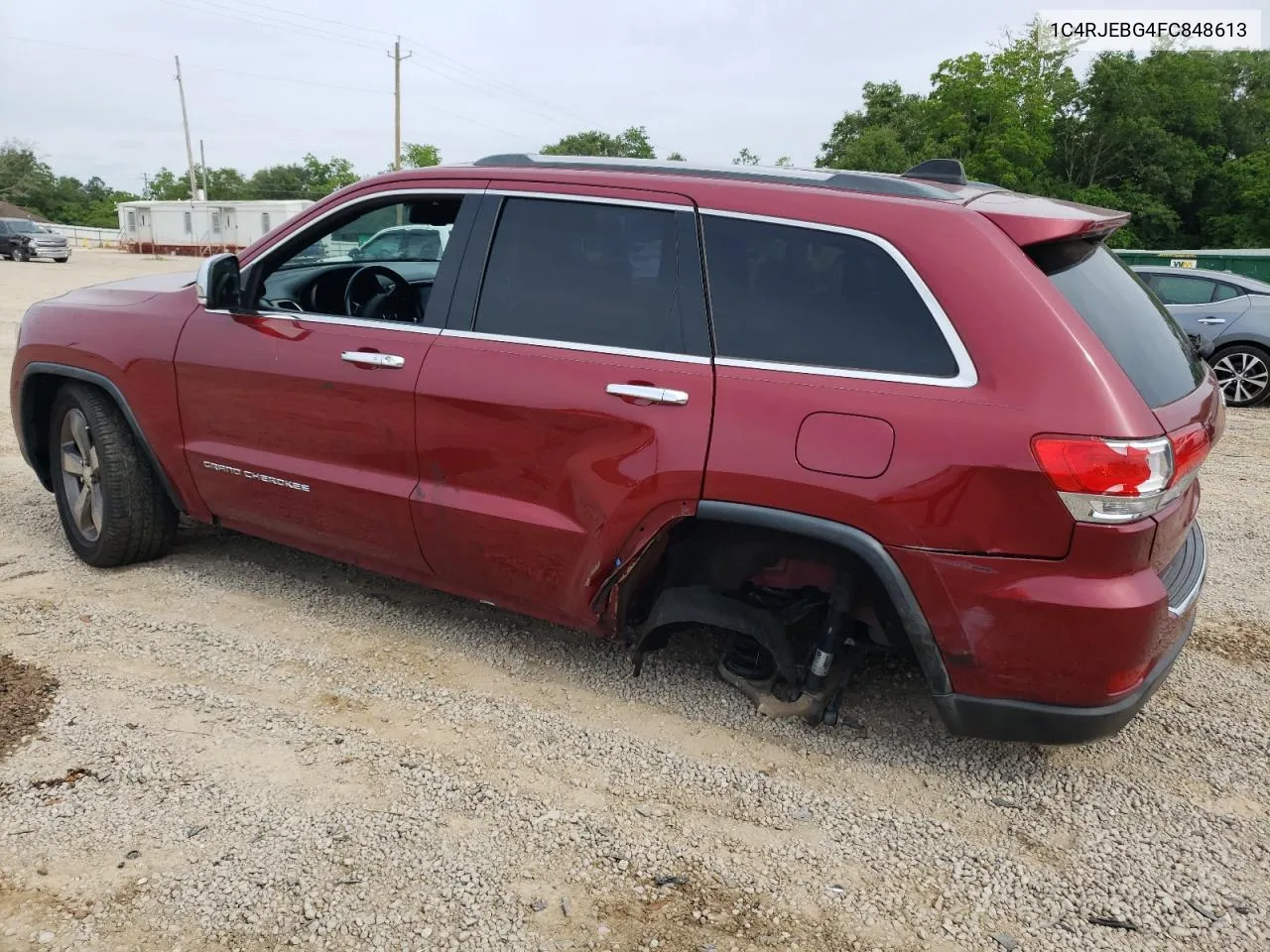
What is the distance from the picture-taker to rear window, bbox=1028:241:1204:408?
2600mm

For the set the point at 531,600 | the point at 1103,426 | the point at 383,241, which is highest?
the point at 383,241

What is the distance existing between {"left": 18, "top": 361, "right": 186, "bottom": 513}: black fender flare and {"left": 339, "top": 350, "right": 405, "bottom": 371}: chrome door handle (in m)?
1.22

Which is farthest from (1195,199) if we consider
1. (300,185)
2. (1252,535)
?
(300,185)

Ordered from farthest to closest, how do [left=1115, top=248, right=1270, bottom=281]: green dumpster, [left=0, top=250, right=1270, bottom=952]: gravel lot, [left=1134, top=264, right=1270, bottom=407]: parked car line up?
[left=1115, top=248, right=1270, bottom=281]: green dumpster, [left=1134, top=264, right=1270, bottom=407]: parked car, [left=0, top=250, right=1270, bottom=952]: gravel lot

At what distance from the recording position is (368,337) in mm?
3418

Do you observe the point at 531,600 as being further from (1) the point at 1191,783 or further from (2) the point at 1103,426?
(1) the point at 1191,783

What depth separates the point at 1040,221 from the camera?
8.61 feet

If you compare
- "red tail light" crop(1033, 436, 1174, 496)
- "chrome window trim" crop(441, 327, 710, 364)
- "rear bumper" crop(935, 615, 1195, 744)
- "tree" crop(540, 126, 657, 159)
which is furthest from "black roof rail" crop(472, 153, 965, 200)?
"tree" crop(540, 126, 657, 159)

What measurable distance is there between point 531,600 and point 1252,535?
14.5ft

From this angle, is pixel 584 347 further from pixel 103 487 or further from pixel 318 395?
pixel 103 487

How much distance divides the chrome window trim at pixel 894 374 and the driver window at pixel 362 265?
52.4 inches

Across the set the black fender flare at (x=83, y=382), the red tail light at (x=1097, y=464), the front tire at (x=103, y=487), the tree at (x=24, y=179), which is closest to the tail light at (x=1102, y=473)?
the red tail light at (x=1097, y=464)

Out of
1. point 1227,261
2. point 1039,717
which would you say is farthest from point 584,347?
point 1227,261

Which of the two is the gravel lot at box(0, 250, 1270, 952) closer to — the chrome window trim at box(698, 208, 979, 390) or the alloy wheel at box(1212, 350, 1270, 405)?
the chrome window trim at box(698, 208, 979, 390)
